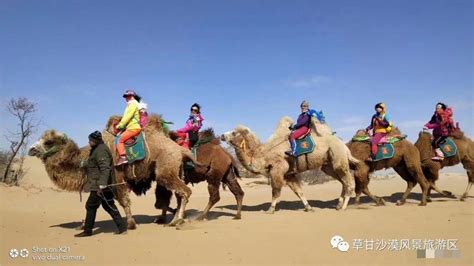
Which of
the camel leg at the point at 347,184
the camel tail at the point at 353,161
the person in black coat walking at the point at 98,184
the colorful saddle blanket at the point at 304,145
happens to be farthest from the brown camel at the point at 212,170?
the camel tail at the point at 353,161

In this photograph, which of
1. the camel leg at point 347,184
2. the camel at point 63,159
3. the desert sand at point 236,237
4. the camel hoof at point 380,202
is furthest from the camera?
the camel hoof at point 380,202

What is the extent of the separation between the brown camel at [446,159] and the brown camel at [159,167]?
7.76m

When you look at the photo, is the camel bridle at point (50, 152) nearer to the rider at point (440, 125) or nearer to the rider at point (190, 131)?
the rider at point (190, 131)

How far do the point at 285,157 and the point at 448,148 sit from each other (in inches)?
206

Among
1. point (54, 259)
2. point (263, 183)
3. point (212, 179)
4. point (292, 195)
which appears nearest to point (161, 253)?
point (54, 259)

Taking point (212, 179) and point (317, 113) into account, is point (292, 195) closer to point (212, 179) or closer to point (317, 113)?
point (317, 113)

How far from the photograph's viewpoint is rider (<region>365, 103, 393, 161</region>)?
1098 cm

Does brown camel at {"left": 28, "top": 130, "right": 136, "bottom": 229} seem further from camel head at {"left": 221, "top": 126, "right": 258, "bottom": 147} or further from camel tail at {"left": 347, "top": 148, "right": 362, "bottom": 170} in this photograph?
camel tail at {"left": 347, "top": 148, "right": 362, "bottom": 170}

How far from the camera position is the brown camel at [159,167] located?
25.7 ft

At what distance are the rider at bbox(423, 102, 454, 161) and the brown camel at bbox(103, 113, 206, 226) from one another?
313 inches

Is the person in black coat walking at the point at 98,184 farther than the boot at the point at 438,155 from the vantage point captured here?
No

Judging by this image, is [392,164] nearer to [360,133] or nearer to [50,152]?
[360,133]

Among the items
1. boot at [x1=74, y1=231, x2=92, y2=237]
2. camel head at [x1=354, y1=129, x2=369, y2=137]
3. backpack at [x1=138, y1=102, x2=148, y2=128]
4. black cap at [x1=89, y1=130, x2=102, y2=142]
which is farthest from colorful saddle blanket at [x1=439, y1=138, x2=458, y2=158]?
boot at [x1=74, y1=231, x2=92, y2=237]

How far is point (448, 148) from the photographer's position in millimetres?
11672
